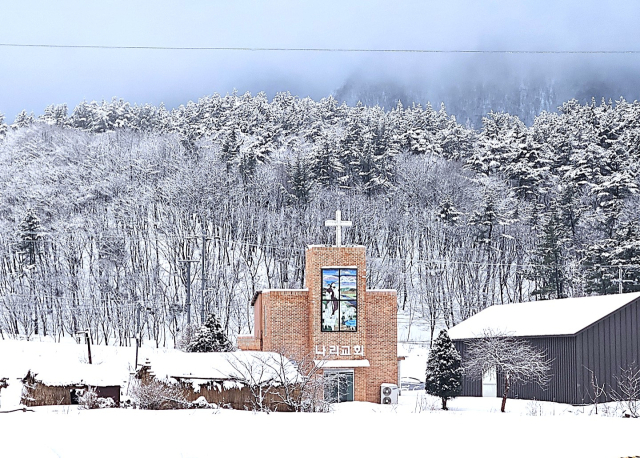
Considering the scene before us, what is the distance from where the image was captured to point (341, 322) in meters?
30.4

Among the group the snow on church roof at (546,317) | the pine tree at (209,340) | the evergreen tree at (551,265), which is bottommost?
the pine tree at (209,340)

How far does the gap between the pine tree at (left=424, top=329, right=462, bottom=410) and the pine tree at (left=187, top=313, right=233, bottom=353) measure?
850 centimetres

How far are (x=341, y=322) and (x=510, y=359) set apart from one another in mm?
6848

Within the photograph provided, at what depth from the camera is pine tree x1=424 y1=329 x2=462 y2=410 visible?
29922 millimetres

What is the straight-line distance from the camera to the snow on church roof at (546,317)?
97.0ft

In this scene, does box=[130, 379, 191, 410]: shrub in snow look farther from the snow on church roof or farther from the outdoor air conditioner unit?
the snow on church roof

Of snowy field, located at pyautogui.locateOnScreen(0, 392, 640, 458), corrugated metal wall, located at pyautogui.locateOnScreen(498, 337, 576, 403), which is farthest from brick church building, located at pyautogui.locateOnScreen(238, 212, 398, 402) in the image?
snowy field, located at pyautogui.locateOnScreen(0, 392, 640, 458)

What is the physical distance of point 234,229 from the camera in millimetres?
71188

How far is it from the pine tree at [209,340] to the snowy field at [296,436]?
1707 centimetres

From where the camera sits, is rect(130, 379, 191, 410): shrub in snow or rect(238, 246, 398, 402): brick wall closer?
rect(130, 379, 191, 410): shrub in snow

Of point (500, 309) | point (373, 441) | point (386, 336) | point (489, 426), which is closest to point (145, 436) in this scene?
point (373, 441)

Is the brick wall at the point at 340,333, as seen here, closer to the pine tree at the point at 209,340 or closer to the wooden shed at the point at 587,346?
the pine tree at the point at 209,340

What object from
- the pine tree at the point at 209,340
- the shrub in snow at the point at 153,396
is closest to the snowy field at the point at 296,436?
the shrub in snow at the point at 153,396

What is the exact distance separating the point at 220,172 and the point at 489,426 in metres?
64.7
